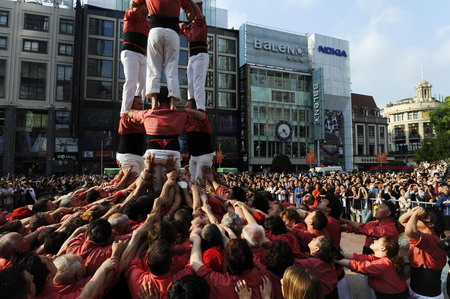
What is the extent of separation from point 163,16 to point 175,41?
608 millimetres

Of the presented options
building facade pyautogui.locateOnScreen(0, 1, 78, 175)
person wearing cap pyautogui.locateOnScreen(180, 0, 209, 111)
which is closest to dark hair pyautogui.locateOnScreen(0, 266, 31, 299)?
person wearing cap pyautogui.locateOnScreen(180, 0, 209, 111)

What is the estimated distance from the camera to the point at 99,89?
39594 mm

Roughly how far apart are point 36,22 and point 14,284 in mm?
45952

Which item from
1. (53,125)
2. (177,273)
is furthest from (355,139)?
(177,273)

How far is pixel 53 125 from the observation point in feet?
124

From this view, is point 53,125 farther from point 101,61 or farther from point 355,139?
point 355,139

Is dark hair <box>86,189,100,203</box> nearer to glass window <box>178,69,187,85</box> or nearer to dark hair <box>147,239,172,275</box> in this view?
dark hair <box>147,239,172,275</box>

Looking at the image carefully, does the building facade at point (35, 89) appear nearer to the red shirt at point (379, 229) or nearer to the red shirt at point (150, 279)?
the red shirt at point (379, 229)

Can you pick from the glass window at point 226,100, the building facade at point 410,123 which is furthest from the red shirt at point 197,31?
the building facade at point 410,123

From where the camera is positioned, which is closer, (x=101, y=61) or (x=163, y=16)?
(x=163, y=16)

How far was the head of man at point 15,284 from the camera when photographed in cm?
190

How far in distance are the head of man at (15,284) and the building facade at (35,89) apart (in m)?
39.2

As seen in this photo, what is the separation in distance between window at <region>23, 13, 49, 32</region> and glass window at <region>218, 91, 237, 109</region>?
23.9m

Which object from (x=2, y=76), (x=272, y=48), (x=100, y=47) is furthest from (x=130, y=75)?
(x=272, y=48)
